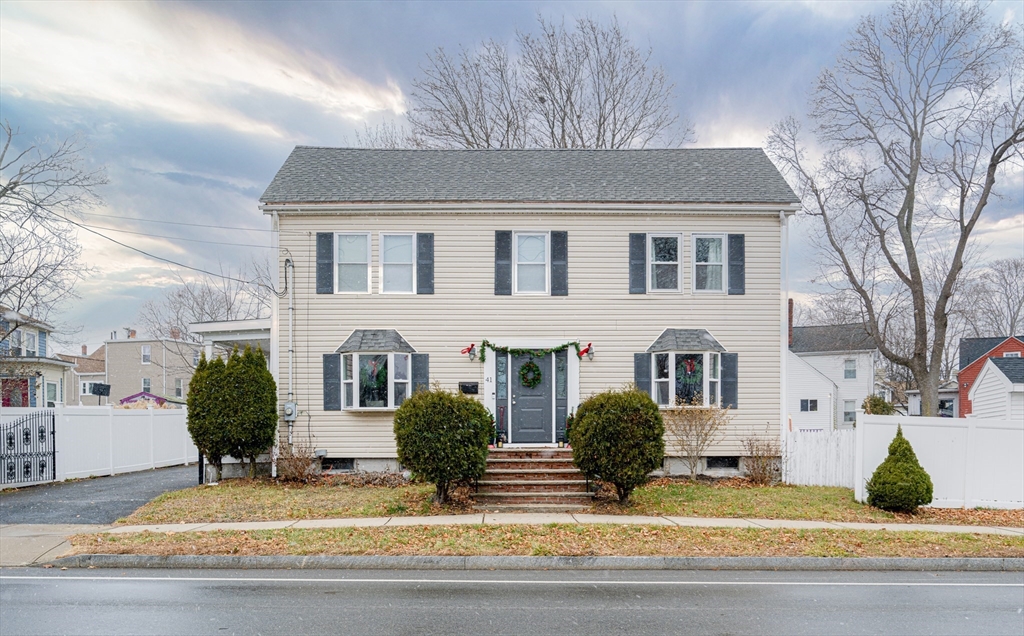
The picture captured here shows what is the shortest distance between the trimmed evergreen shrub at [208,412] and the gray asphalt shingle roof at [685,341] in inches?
360

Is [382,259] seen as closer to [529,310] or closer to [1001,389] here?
[529,310]

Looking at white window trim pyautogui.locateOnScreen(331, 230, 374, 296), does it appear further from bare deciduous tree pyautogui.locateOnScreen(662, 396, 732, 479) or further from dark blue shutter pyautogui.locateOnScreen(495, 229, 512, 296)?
bare deciduous tree pyautogui.locateOnScreen(662, 396, 732, 479)

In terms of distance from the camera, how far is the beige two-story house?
16016mm

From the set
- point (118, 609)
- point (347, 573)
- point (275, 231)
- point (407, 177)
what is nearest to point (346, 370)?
point (275, 231)

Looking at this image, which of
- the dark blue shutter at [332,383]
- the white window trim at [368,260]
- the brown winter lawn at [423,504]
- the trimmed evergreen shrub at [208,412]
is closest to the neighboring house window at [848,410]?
the brown winter lawn at [423,504]

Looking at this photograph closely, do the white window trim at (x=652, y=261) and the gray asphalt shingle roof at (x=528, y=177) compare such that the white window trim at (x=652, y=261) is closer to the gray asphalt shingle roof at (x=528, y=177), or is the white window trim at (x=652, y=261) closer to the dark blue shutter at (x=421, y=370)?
the gray asphalt shingle roof at (x=528, y=177)

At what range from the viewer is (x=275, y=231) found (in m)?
16.3

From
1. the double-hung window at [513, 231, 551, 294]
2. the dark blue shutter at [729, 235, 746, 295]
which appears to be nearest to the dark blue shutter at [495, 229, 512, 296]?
the double-hung window at [513, 231, 551, 294]

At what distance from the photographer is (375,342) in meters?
15.9

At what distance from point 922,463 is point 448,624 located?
33.8 feet

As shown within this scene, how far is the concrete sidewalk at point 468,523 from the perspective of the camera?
1063cm

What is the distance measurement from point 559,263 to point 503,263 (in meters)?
1.25

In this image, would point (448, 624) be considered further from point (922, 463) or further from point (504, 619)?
point (922, 463)

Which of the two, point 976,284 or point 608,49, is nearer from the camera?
point 608,49
